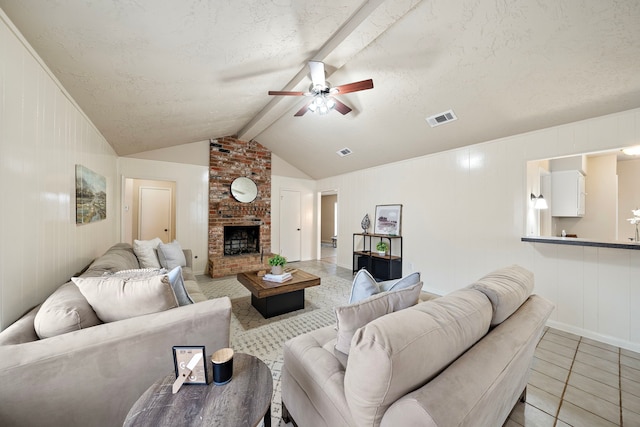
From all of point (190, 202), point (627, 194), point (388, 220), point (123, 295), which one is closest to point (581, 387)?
point (388, 220)

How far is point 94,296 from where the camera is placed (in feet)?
4.46

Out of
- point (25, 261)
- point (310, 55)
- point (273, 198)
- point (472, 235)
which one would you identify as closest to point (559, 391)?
point (472, 235)

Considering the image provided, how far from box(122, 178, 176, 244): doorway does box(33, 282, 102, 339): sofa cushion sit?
460 centimetres

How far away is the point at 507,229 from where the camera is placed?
3.09 m

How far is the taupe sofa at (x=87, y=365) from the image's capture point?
3.29 ft

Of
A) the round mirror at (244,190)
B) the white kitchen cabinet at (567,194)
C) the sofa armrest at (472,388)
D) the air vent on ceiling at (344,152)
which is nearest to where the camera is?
the sofa armrest at (472,388)

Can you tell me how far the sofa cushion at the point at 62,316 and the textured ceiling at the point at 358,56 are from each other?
1.52m

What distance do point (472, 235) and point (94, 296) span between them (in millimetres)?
4057

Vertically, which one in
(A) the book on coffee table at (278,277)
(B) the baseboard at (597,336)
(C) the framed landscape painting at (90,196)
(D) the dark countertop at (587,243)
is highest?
(C) the framed landscape painting at (90,196)

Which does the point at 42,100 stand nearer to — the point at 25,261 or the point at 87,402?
the point at 25,261

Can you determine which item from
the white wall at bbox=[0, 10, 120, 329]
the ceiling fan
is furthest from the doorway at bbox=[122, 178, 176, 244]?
the ceiling fan

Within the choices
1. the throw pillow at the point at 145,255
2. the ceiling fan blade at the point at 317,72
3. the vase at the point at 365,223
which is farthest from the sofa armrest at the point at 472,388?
the vase at the point at 365,223

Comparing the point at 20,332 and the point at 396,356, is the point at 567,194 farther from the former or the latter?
the point at 20,332

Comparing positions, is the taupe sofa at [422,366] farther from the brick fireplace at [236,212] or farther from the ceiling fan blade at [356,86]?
the brick fireplace at [236,212]
